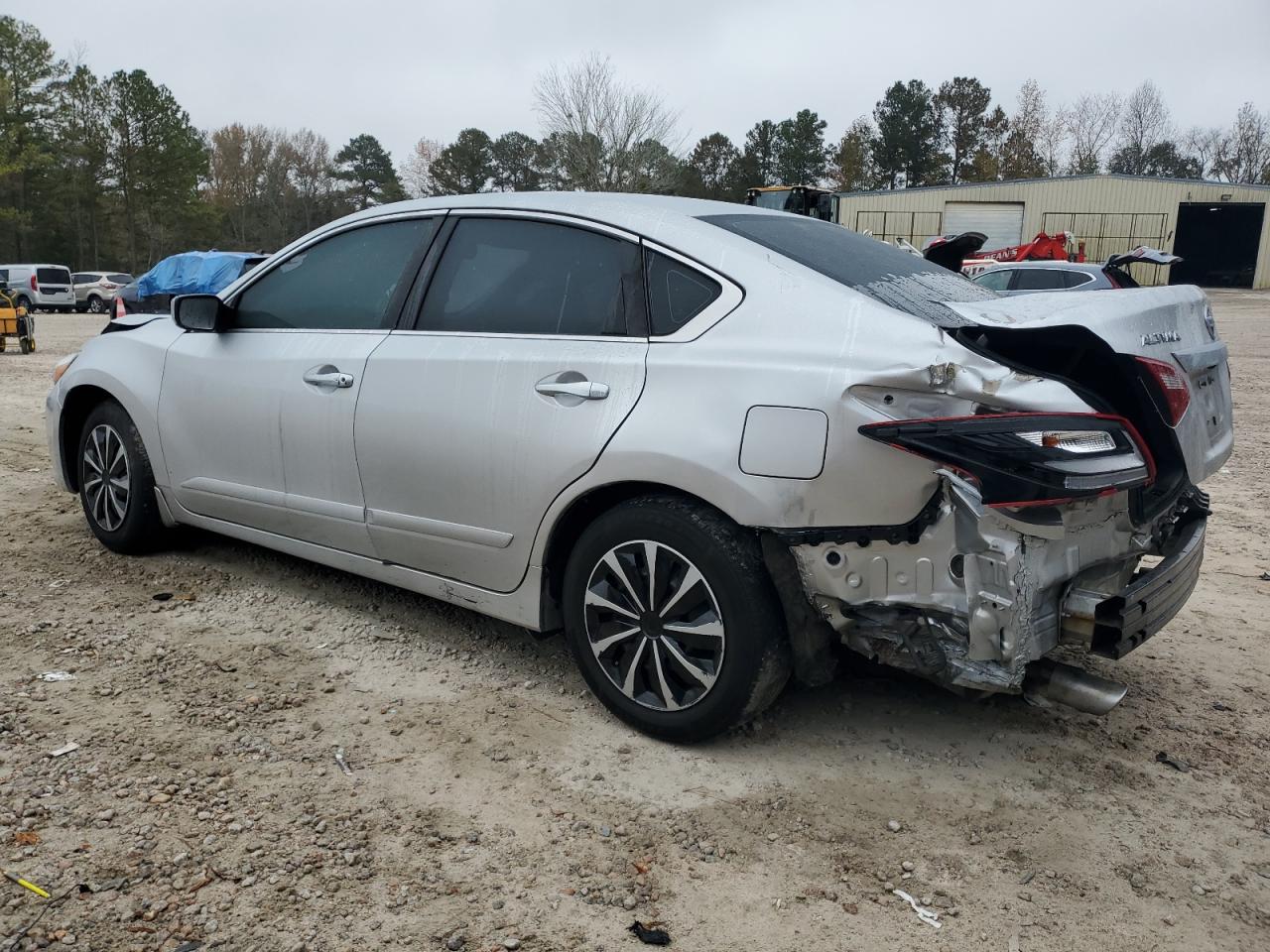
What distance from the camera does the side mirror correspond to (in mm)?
4156

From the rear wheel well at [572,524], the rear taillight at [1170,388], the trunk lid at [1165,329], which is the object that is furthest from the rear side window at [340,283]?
the rear taillight at [1170,388]

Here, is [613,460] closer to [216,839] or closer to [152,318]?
[216,839]

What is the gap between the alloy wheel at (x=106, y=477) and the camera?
15.3 ft

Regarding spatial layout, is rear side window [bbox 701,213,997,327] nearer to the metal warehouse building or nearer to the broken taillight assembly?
the broken taillight assembly

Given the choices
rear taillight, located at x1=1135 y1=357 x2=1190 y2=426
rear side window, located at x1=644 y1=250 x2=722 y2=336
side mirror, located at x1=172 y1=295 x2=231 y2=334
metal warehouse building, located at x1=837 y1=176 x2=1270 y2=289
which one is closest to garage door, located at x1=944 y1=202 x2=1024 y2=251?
metal warehouse building, located at x1=837 y1=176 x2=1270 y2=289

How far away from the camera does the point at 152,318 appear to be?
481cm

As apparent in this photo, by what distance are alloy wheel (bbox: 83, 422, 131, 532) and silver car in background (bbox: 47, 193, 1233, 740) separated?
1.01m

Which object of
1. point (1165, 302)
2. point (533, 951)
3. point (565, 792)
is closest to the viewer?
point (533, 951)

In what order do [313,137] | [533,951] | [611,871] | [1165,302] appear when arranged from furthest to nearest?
1. [313,137]
2. [1165,302]
3. [611,871]
4. [533,951]

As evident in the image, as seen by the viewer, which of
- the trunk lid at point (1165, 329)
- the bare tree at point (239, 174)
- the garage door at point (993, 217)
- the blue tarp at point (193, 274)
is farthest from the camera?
the bare tree at point (239, 174)

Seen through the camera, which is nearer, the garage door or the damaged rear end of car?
the damaged rear end of car

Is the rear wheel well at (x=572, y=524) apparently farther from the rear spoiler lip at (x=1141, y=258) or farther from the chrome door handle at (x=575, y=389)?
the rear spoiler lip at (x=1141, y=258)

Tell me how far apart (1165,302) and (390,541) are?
2647 millimetres

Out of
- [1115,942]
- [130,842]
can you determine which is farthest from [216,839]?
[1115,942]
